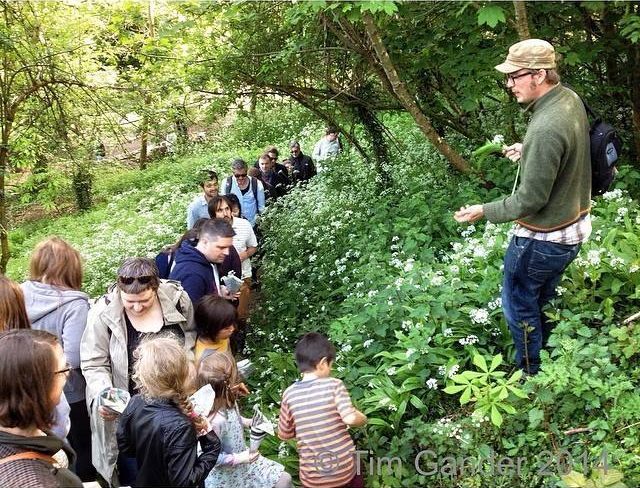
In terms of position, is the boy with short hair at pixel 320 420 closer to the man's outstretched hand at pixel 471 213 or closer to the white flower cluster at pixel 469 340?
the white flower cluster at pixel 469 340

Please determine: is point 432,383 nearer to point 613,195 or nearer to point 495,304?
point 495,304

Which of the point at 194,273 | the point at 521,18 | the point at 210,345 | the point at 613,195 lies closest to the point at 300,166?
the point at 521,18

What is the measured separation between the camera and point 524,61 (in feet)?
11.4

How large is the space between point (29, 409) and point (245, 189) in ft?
21.1

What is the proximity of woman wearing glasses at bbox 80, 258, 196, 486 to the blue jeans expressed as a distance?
2148 millimetres

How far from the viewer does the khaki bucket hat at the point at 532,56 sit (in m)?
3.42

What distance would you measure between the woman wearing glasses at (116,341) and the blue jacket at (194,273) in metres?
0.70

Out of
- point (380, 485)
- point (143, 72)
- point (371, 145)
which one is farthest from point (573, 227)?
point (143, 72)

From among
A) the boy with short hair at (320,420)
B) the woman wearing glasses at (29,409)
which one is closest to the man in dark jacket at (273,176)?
the boy with short hair at (320,420)

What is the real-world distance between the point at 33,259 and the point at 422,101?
18.8 feet

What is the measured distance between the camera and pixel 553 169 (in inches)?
134

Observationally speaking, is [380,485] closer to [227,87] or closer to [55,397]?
[55,397]

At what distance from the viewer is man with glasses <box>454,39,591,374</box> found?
3422mm

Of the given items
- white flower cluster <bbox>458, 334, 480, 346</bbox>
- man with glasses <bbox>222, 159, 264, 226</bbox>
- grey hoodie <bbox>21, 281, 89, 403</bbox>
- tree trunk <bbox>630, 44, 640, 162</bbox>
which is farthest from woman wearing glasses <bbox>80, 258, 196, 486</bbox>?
tree trunk <bbox>630, 44, 640, 162</bbox>
